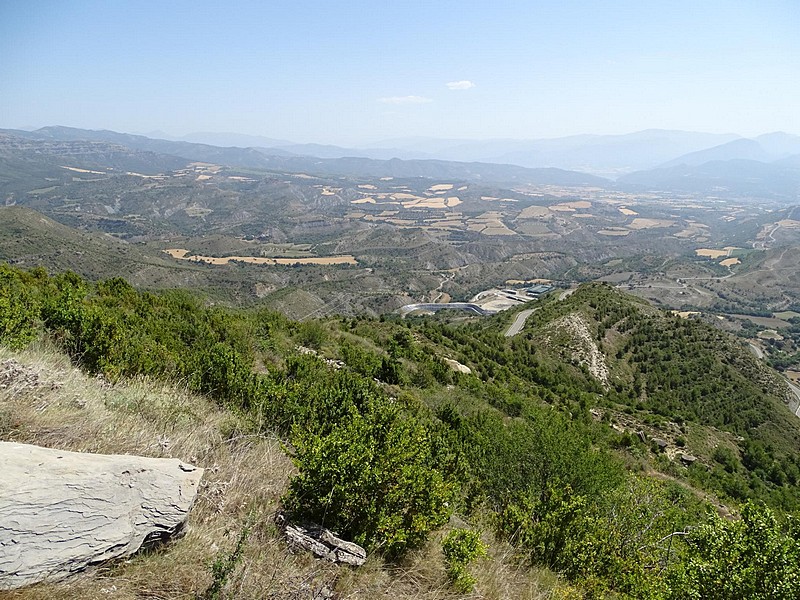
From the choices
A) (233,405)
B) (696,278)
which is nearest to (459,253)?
(696,278)

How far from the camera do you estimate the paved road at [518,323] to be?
66.7 meters

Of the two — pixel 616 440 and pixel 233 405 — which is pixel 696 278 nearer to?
pixel 616 440

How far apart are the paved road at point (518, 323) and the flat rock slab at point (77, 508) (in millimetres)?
63028

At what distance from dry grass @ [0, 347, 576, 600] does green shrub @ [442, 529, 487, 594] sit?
128 mm

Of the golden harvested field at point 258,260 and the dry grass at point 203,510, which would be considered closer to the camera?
the dry grass at point 203,510

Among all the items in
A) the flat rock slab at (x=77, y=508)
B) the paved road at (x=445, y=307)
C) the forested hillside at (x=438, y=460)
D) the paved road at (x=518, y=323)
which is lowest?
Result: the paved road at (x=445, y=307)

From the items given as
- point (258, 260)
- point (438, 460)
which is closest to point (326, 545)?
point (438, 460)

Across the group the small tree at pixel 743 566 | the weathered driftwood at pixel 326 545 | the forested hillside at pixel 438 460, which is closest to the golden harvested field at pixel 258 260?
the forested hillside at pixel 438 460

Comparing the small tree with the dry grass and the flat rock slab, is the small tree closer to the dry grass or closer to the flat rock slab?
the dry grass

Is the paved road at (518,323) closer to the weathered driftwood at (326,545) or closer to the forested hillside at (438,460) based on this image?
the forested hillside at (438,460)

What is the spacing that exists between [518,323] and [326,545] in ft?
232

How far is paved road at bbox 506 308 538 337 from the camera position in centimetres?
6671

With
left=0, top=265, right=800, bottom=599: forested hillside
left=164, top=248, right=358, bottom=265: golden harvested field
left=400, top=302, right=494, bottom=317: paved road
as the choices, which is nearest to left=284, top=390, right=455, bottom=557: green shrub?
left=0, top=265, right=800, bottom=599: forested hillside

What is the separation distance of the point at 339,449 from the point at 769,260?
206 metres
